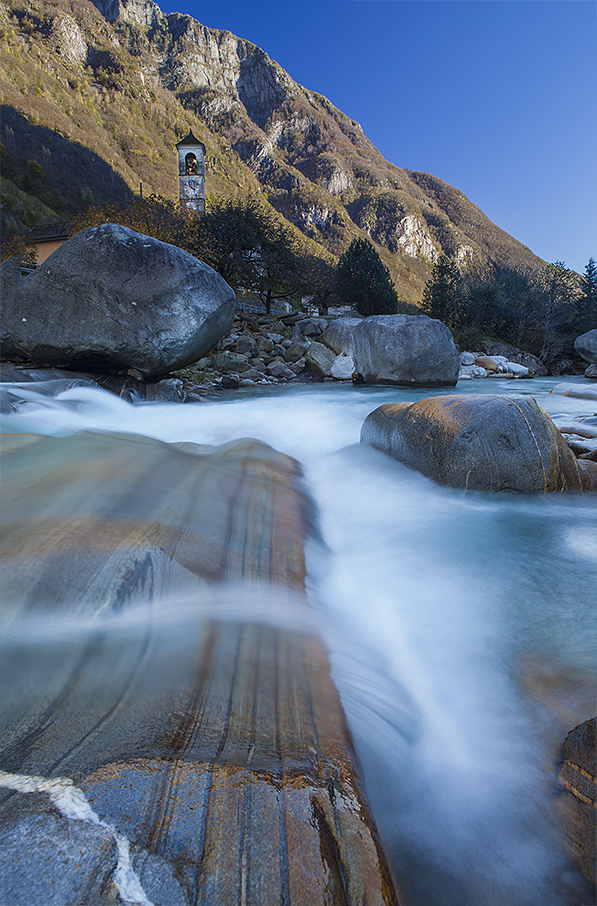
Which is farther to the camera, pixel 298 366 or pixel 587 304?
pixel 587 304

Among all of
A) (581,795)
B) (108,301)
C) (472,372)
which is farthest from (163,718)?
(472,372)

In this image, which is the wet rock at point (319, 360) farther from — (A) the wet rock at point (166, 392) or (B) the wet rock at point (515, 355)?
(B) the wet rock at point (515, 355)

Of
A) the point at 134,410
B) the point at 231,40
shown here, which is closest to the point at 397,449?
the point at 134,410

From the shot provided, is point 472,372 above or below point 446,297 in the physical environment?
below

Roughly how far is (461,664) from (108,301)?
734 cm

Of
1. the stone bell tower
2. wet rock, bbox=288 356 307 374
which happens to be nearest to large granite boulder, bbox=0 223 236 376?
wet rock, bbox=288 356 307 374

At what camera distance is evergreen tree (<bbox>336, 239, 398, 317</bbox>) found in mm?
26281

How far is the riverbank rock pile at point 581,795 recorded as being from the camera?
1.12 metres

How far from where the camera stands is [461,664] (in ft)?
5.90

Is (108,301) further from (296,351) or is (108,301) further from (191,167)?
(191,167)

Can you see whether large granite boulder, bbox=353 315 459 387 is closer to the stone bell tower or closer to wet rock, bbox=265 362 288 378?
wet rock, bbox=265 362 288 378

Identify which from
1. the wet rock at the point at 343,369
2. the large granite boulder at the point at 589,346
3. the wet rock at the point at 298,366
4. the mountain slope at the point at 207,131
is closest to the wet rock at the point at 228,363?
the wet rock at the point at 298,366

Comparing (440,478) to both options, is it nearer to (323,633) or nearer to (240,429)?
(323,633)

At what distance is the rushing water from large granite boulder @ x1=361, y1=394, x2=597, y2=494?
0.49 ft
